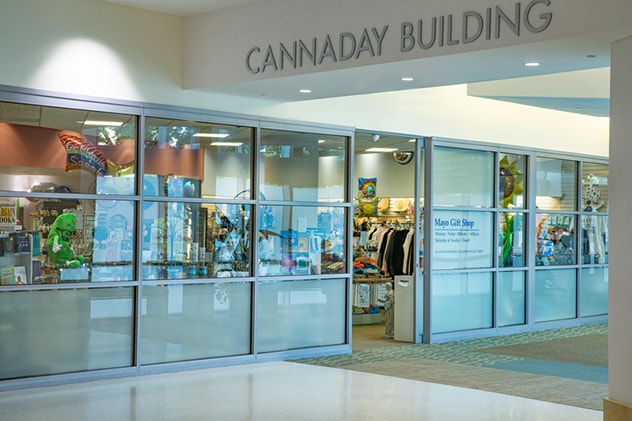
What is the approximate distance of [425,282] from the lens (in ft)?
36.9

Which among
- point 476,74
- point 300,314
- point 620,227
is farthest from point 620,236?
point 300,314

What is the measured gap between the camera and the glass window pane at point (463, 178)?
448 inches

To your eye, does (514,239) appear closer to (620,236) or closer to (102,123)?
(620,236)

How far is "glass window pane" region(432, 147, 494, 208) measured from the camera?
11375 mm

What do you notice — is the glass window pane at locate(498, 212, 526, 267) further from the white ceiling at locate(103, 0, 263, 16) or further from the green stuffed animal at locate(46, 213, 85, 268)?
the green stuffed animal at locate(46, 213, 85, 268)

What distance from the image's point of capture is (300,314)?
9.82 meters

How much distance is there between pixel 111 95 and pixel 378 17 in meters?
2.65

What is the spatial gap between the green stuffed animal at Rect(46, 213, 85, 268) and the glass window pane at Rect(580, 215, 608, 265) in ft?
27.6

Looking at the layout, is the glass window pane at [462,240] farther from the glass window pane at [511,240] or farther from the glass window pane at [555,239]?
the glass window pane at [555,239]

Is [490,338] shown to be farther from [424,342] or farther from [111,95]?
[111,95]

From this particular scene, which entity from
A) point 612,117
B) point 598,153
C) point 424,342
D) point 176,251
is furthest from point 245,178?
point 598,153

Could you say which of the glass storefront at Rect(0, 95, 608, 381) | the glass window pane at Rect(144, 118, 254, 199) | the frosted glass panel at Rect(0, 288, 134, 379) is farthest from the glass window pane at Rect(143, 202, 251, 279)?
the frosted glass panel at Rect(0, 288, 134, 379)

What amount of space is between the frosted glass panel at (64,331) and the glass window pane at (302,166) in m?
2.03

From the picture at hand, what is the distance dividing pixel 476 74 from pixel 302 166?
107 inches
